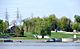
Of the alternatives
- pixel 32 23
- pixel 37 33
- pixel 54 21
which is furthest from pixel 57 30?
pixel 37 33

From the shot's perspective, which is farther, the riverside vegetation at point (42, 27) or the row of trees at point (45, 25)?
the row of trees at point (45, 25)

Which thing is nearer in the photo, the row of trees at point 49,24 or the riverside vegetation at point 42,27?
the riverside vegetation at point 42,27

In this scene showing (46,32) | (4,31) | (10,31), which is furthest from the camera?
(10,31)

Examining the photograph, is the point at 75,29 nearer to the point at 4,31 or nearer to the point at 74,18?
the point at 74,18

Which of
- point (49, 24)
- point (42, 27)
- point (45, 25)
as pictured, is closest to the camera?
point (42, 27)

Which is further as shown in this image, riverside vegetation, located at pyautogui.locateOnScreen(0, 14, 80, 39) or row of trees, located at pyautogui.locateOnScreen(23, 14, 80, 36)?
row of trees, located at pyautogui.locateOnScreen(23, 14, 80, 36)

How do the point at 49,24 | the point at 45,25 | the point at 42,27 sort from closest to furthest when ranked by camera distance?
the point at 42,27 < the point at 45,25 < the point at 49,24

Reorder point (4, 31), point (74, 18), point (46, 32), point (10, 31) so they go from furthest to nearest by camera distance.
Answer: point (74, 18), point (10, 31), point (4, 31), point (46, 32)

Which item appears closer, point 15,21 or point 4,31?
point 4,31

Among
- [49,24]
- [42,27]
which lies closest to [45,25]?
[42,27]

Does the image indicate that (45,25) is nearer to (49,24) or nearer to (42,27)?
(42,27)

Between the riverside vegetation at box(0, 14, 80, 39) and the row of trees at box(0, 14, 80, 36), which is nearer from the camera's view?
the riverside vegetation at box(0, 14, 80, 39)

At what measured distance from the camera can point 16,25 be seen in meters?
30.9

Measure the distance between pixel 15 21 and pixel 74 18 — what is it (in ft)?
18.6
